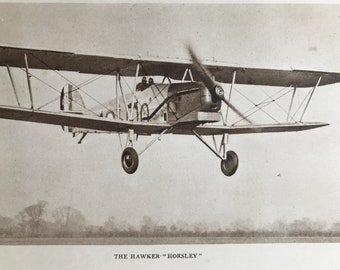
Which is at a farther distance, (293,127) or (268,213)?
(293,127)

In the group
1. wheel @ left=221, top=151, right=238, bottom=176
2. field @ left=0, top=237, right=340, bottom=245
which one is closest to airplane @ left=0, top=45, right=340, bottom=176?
wheel @ left=221, top=151, right=238, bottom=176

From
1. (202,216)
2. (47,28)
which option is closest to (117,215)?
(202,216)

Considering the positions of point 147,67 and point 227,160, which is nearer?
point 147,67

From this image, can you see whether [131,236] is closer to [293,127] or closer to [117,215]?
[117,215]

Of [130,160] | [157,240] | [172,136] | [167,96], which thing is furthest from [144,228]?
[167,96]

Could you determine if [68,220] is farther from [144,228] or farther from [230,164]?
[230,164]

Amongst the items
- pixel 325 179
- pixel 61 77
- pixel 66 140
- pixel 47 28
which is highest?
pixel 47 28

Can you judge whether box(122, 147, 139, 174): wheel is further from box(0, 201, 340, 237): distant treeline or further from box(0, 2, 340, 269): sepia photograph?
box(0, 201, 340, 237): distant treeline
